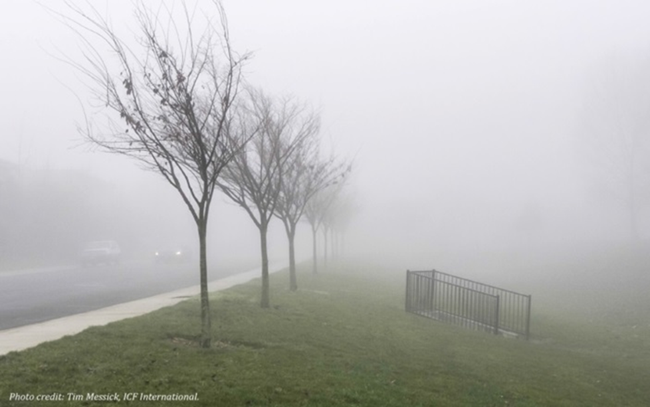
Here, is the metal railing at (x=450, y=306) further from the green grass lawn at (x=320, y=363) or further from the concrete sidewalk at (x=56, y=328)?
the concrete sidewalk at (x=56, y=328)

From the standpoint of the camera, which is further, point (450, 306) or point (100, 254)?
point (100, 254)

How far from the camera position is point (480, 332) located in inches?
614

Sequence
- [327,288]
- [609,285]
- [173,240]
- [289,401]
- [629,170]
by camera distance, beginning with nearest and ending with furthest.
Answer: [289,401] → [327,288] → [609,285] → [629,170] → [173,240]

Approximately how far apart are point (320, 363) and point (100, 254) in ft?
129

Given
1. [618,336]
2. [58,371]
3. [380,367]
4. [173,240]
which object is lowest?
[173,240]

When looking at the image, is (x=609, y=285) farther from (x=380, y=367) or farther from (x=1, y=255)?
(x=1, y=255)

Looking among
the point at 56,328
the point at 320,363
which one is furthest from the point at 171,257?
the point at 320,363

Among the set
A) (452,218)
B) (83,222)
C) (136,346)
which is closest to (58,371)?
(136,346)

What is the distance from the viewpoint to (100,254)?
44.8 metres

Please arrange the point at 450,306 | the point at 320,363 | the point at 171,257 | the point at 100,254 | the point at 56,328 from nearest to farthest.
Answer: the point at 320,363 → the point at 56,328 → the point at 450,306 → the point at 100,254 → the point at 171,257

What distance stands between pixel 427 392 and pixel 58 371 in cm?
426

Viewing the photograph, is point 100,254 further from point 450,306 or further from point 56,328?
point 56,328

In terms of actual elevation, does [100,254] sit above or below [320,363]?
below

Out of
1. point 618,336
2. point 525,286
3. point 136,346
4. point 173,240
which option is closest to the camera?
point 136,346
